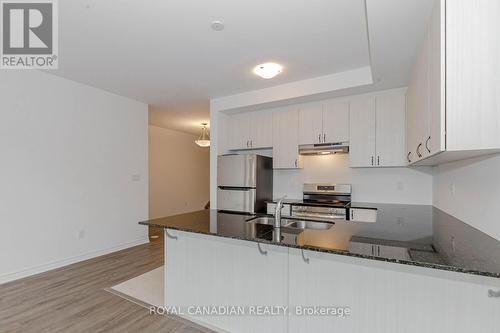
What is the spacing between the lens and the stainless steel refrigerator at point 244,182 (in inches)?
152

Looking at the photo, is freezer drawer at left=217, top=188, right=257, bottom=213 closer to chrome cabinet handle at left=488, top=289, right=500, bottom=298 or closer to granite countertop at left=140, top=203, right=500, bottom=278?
granite countertop at left=140, top=203, right=500, bottom=278

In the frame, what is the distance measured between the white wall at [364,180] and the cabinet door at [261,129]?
1.90ft

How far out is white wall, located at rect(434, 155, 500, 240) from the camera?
1.56 m

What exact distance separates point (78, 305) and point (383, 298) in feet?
9.15

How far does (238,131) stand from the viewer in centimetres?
441

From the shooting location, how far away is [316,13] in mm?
2064

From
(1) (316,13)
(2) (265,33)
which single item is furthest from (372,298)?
(2) (265,33)

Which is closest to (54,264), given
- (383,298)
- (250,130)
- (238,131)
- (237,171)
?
(237,171)

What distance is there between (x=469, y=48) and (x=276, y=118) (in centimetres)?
282

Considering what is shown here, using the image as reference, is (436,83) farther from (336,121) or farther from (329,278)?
(336,121)

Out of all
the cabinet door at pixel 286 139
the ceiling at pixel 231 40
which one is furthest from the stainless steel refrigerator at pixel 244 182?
the ceiling at pixel 231 40

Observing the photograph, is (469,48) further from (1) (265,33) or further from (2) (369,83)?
(2) (369,83)

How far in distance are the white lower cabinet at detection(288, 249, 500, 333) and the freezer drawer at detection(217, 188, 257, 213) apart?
2.11m

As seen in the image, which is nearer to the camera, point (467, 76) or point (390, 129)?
point (467, 76)
